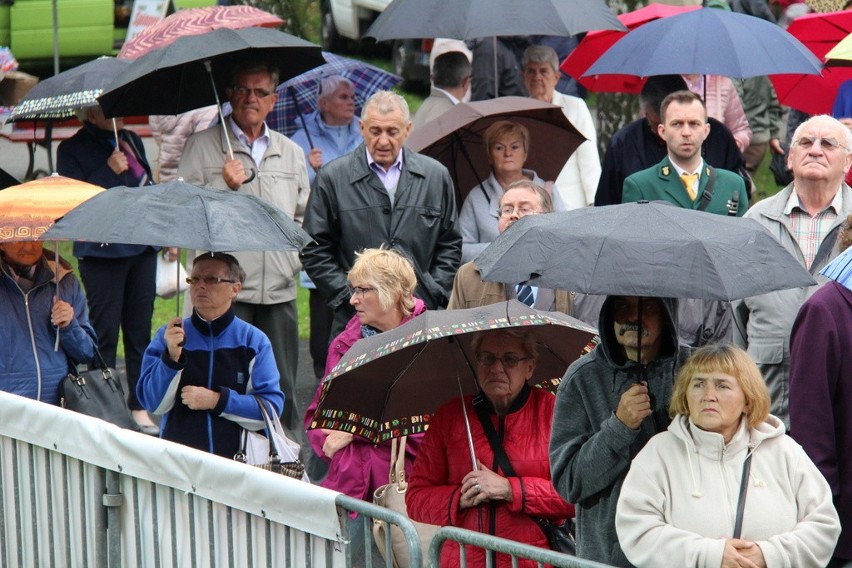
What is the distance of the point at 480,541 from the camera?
4.15 metres

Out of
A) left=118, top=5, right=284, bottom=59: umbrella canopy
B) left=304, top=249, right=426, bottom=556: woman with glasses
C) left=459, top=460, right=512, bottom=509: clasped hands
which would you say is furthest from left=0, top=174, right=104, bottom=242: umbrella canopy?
left=459, top=460, right=512, bottom=509: clasped hands

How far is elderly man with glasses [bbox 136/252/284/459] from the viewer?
6.34 metres

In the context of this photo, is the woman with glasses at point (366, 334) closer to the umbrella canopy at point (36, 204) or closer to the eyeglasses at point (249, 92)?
the umbrella canopy at point (36, 204)

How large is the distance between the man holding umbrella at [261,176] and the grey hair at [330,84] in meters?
1.66

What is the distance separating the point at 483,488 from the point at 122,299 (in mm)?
4735

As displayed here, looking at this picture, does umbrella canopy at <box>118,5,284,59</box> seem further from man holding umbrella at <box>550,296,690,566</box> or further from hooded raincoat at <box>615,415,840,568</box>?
hooded raincoat at <box>615,415,840,568</box>

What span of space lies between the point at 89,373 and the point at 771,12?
812cm

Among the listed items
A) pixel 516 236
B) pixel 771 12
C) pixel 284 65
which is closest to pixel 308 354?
pixel 284 65

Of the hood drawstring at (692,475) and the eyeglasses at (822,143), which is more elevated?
the eyeglasses at (822,143)

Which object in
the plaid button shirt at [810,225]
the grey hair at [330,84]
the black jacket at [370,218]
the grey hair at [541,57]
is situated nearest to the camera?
the plaid button shirt at [810,225]

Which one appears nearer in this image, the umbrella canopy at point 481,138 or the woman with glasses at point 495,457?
the woman with glasses at point 495,457

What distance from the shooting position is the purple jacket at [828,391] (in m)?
5.45

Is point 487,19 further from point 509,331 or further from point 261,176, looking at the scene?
point 509,331

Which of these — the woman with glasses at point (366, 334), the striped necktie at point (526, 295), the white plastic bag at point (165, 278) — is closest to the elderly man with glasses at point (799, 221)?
the striped necktie at point (526, 295)
